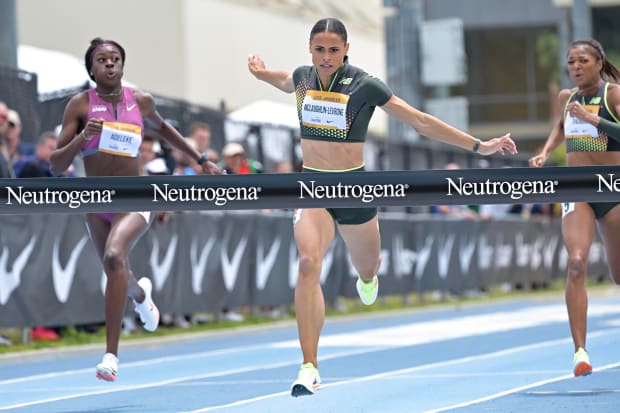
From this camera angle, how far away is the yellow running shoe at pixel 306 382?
9.26m

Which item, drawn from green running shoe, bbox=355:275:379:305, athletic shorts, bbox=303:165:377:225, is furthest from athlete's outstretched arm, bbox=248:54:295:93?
green running shoe, bbox=355:275:379:305

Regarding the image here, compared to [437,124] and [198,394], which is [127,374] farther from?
[437,124]

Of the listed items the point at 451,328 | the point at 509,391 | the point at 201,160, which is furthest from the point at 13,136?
the point at 509,391

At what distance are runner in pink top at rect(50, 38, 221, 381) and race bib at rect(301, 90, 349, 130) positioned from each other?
160 cm

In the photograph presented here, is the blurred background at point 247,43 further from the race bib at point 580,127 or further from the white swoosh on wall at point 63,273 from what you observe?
the race bib at point 580,127

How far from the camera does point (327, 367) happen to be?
14.1 meters

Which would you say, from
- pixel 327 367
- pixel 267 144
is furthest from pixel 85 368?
pixel 267 144

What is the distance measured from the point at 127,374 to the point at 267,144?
31.1 feet

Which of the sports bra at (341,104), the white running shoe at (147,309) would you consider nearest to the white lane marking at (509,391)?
the sports bra at (341,104)

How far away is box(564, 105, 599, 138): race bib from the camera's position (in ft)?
36.7

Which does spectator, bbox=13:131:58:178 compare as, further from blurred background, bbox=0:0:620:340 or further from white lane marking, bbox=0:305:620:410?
white lane marking, bbox=0:305:620:410

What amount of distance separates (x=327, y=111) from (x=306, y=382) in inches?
69.9

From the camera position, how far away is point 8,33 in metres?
18.6

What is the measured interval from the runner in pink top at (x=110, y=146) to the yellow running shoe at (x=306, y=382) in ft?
6.14
